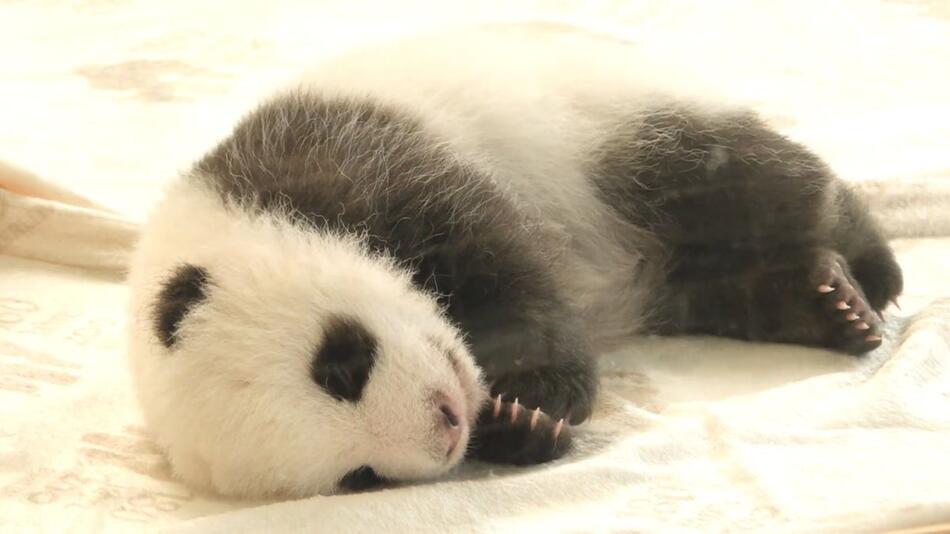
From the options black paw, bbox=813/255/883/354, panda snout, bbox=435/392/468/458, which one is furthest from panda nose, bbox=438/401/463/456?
black paw, bbox=813/255/883/354

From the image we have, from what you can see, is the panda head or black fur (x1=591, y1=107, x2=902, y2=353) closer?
the panda head

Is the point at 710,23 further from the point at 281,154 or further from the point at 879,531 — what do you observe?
the point at 879,531

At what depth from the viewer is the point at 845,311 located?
2270mm

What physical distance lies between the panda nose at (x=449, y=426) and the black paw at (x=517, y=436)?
5.2 inches

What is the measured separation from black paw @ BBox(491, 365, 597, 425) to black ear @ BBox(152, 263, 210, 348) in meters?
0.56

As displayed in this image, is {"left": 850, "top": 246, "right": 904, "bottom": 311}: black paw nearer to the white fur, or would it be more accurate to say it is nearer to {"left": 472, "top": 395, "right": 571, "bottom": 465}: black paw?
the white fur

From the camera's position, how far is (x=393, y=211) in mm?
2064

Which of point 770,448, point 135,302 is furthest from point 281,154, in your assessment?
point 770,448

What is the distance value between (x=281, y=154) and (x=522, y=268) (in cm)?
52

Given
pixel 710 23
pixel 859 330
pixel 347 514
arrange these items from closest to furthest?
1. pixel 347 514
2. pixel 859 330
3. pixel 710 23

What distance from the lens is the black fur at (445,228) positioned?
2.01m

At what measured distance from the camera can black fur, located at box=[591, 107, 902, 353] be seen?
235cm

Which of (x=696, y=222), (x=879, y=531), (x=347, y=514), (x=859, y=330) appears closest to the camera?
(x=879, y=531)

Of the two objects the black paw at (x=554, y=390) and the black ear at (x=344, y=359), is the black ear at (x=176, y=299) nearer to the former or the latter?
the black ear at (x=344, y=359)
